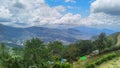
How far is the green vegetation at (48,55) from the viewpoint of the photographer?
64.0 m

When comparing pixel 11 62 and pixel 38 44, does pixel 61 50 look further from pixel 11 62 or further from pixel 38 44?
pixel 11 62

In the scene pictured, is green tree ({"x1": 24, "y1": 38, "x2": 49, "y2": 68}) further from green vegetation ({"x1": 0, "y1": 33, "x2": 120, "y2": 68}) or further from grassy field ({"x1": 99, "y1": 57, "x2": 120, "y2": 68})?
grassy field ({"x1": 99, "y1": 57, "x2": 120, "y2": 68})

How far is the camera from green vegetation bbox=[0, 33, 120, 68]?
64.0 metres

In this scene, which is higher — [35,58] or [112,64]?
[112,64]

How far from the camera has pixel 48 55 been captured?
9144 centimetres

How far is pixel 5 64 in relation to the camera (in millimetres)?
65562

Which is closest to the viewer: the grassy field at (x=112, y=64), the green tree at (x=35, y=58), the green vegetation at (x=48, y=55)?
the grassy field at (x=112, y=64)

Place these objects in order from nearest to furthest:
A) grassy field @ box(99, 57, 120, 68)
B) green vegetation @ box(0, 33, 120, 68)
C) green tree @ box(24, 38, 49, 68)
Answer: grassy field @ box(99, 57, 120, 68), green vegetation @ box(0, 33, 120, 68), green tree @ box(24, 38, 49, 68)

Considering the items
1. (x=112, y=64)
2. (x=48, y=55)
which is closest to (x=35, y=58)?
(x=48, y=55)

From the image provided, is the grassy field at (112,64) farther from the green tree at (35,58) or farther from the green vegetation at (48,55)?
the green tree at (35,58)

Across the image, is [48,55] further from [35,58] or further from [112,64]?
[112,64]

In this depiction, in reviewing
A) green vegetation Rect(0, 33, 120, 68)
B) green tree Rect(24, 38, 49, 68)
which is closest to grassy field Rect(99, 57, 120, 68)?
green vegetation Rect(0, 33, 120, 68)

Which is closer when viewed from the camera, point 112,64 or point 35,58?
point 112,64

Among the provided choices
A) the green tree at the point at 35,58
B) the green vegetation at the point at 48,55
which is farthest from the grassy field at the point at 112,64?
the green tree at the point at 35,58
